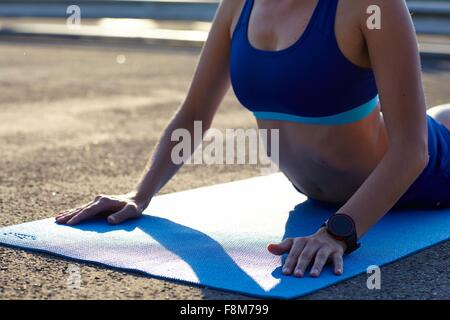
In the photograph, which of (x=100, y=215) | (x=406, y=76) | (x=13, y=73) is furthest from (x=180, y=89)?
(x=406, y=76)

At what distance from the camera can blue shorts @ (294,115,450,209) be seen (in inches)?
160

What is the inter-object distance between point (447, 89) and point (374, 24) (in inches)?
237

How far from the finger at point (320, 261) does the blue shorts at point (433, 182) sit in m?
1.03

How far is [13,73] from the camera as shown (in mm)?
10766

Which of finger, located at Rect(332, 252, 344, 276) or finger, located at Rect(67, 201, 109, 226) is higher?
finger, located at Rect(332, 252, 344, 276)

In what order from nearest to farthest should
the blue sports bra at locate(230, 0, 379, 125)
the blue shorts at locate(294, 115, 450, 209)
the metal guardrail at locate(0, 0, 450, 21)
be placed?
the blue sports bra at locate(230, 0, 379, 125) → the blue shorts at locate(294, 115, 450, 209) → the metal guardrail at locate(0, 0, 450, 21)

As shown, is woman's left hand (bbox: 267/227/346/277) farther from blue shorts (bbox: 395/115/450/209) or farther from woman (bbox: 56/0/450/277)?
blue shorts (bbox: 395/115/450/209)

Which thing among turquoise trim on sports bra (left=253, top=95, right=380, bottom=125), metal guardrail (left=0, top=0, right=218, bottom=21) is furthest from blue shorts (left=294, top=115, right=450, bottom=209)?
metal guardrail (left=0, top=0, right=218, bottom=21)

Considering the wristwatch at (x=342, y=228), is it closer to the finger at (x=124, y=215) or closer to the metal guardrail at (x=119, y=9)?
the finger at (x=124, y=215)

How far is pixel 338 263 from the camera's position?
3.12 meters

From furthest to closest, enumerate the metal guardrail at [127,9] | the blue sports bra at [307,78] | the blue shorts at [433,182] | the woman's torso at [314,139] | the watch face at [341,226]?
the metal guardrail at [127,9] < the blue shorts at [433,182] < the woman's torso at [314,139] < the blue sports bra at [307,78] < the watch face at [341,226]

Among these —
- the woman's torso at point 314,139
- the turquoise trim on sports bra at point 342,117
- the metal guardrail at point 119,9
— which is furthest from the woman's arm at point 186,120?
the metal guardrail at point 119,9

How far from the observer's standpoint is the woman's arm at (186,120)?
12.5 feet

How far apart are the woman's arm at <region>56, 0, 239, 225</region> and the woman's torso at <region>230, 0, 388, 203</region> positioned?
0.33 ft
